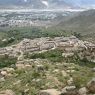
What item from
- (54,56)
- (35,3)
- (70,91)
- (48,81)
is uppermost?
(35,3)

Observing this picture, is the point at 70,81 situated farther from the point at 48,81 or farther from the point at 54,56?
the point at 54,56

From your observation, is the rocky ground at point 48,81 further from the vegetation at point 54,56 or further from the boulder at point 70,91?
the vegetation at point 54,56

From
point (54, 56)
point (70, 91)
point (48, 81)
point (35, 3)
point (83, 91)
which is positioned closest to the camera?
point (83, 91)

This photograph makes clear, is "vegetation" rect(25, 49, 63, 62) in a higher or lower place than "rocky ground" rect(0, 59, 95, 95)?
lower

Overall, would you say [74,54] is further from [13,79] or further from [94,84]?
[94,84]

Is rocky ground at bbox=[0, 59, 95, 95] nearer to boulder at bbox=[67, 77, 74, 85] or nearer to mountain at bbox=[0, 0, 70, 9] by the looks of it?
boulder at bbox=[67, 77, 74, 85]

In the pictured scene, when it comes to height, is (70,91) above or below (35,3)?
below

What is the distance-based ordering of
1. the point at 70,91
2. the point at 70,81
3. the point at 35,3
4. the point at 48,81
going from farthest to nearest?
1. the point at 35,3
2. the point at 48,81
3. the point at 70,81
4. the point at 70,91

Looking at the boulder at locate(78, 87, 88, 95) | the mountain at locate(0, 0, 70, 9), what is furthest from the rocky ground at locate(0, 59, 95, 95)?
the mountain at locate(0, 0, 70, 9)

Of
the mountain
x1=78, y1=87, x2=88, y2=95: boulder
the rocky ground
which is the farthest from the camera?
the mountain

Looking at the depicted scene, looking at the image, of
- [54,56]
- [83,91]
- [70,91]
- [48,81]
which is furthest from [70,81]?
[54,56]

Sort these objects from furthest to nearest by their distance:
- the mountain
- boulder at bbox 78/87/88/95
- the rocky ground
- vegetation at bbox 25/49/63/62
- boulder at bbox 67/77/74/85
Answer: the mountain, vegetation at bbox 25/49/63/62, boulder at bbox 67/77/74/85, the rocky ground, boulder at bbox 78/87/88/95
